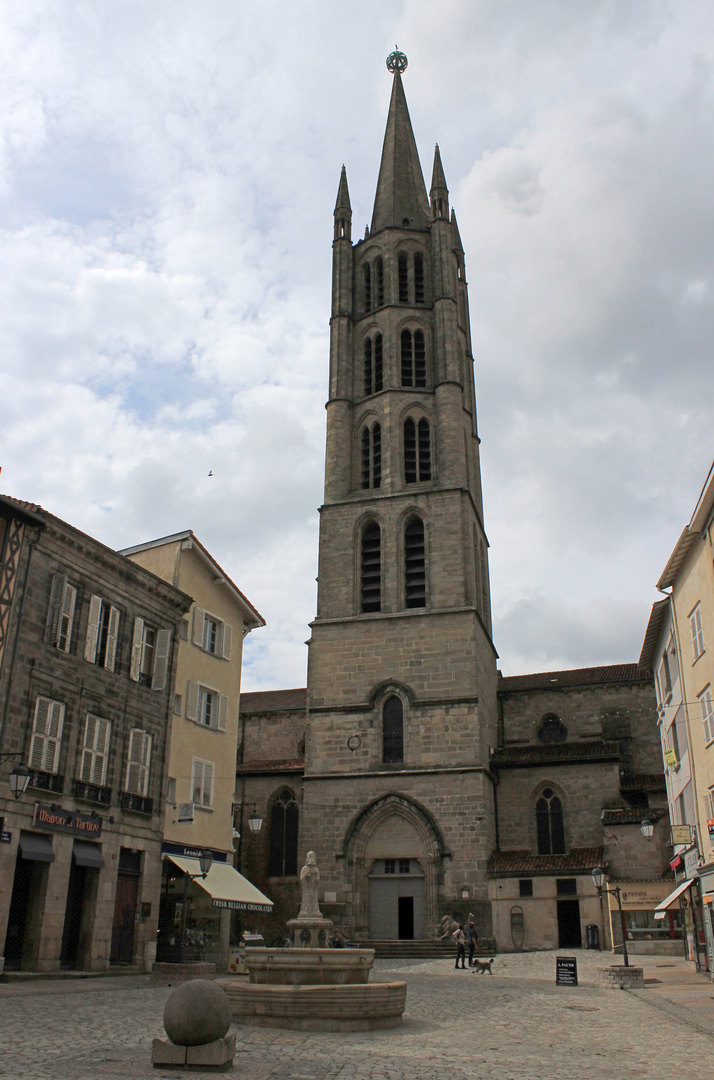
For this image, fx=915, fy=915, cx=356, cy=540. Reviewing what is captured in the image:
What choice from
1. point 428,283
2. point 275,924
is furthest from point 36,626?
point 428,283

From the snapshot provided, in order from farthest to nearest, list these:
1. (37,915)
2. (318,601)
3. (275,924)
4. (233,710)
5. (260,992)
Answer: (318,601) → (275,924) → (233,710) → (37,915) → (260,992)

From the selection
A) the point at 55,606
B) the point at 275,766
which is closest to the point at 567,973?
the point at 55,606

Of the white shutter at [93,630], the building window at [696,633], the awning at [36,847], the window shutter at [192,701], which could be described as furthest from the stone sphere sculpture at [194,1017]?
the window shutter at [192,701]

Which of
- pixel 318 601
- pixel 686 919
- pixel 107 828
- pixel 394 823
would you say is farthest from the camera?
pixel 318 601

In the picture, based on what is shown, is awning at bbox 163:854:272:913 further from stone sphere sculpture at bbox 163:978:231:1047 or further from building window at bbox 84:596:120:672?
stone sphere sculpture at bbox 163:978:231:1047

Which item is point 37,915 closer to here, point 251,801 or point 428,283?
point 251,801

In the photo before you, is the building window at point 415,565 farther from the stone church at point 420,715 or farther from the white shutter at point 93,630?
the white shutter at point 93,630

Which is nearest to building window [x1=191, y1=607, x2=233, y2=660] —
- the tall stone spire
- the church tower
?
the church tower

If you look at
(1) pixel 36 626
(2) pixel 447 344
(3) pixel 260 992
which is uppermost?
(2) pixel 447 344

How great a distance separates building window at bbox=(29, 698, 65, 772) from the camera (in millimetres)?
20031

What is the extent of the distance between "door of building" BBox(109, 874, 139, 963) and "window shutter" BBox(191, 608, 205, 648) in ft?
23.2

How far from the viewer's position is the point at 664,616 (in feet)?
87.3

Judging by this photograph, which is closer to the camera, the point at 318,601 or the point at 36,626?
the point at 36,626

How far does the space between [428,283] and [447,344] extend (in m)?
5.04
